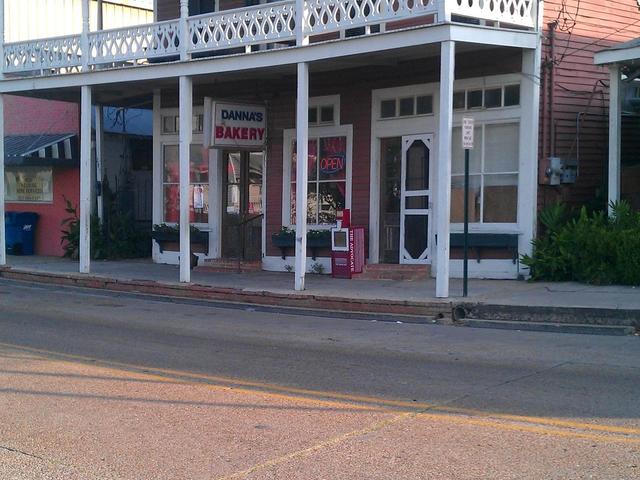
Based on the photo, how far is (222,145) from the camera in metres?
18.2

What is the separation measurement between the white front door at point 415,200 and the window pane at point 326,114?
196 centimetres

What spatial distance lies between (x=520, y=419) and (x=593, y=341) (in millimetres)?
4309

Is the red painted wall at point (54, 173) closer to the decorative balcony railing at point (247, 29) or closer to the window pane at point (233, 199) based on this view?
the decorative balcony railing at point (247, 29)

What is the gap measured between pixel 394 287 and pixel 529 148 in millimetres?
3486

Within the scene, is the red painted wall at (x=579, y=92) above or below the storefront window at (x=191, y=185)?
above

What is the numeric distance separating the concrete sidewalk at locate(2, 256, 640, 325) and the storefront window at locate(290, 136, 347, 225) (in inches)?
60.3

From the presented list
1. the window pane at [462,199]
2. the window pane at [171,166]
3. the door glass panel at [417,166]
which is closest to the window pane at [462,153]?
the window pane at [462,199]

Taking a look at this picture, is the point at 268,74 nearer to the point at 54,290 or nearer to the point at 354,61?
the point at 354,61

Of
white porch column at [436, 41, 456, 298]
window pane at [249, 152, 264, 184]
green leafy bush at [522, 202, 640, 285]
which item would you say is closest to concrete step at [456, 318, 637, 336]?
white porch column at [436, 41, 456, 298]

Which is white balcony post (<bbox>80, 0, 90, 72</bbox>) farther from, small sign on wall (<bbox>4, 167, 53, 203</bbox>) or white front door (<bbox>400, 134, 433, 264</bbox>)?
white front door (<bbox>400, 134, 433, 264</bbox>)

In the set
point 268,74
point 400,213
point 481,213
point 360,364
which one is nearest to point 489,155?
point 481,213

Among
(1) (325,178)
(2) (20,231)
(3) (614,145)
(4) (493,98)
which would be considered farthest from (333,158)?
(2) (20,231)

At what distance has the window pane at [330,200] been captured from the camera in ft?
59.8

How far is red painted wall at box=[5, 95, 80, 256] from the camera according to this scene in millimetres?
24047
